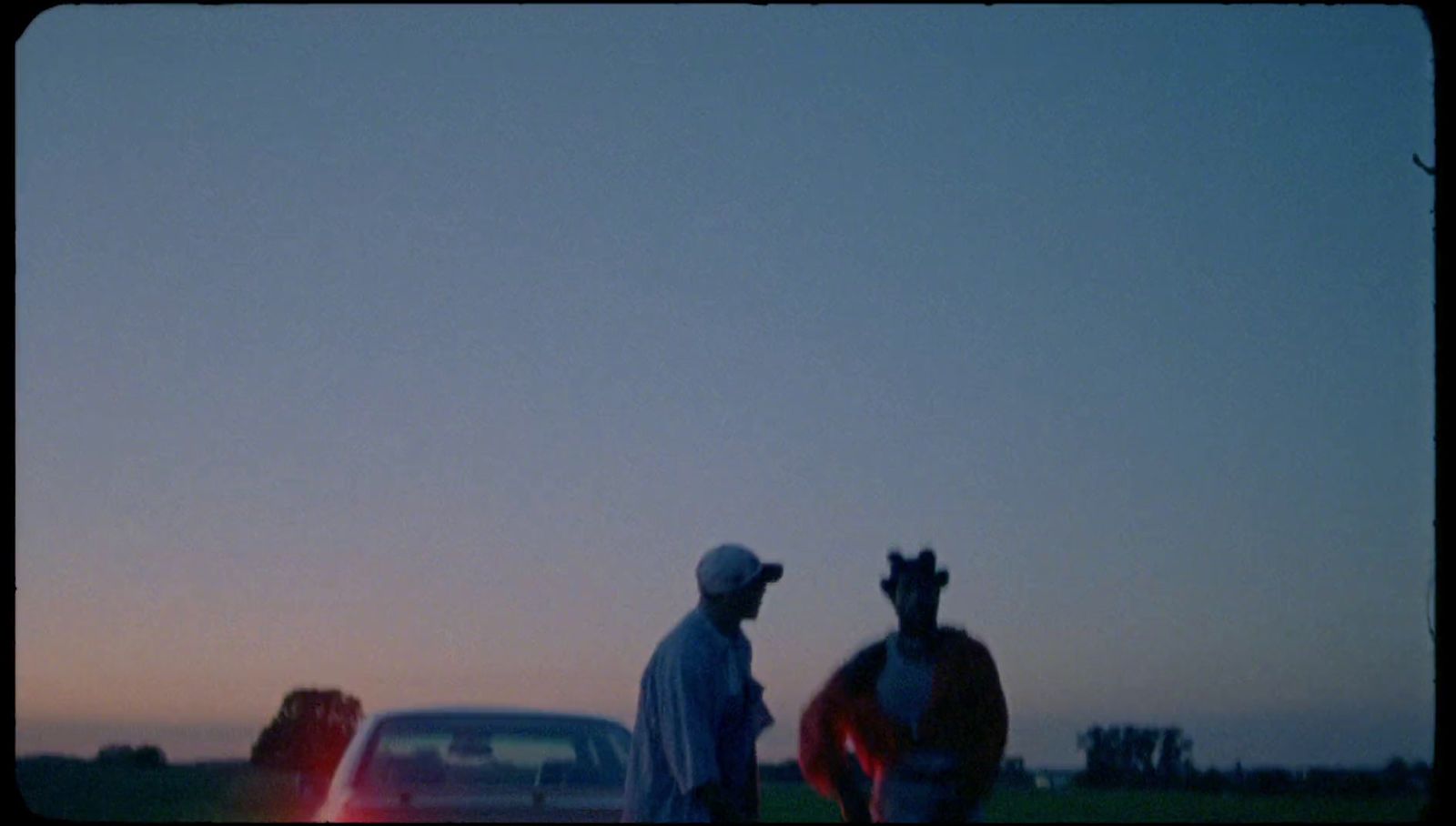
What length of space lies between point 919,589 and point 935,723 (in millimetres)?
419

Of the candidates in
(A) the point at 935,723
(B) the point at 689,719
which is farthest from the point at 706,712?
(A) the point at 935,723

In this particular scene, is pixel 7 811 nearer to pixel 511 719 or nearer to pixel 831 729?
pixel 831 729

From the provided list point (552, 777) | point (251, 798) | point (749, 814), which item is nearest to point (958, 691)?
point (749, 814)

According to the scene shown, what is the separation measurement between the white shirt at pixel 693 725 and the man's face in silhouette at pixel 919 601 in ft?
1.86

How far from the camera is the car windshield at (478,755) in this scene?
281 inches

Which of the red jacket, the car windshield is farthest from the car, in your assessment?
the red jacket

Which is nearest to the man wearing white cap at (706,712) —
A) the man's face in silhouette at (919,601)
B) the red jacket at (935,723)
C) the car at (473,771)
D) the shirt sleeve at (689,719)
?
the shirt sleeve at (689,719)

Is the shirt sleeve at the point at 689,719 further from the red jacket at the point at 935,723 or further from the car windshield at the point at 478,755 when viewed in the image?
the car windshield at the point at 478,755

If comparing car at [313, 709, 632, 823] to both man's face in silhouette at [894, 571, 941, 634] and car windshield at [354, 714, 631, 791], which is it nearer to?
car windshield at [354, 714, 631, 791]

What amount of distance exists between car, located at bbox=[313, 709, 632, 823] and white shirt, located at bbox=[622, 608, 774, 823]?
184 cm

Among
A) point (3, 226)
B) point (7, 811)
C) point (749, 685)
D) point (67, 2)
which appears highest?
point (67, 2)

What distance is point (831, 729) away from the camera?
5453 mm

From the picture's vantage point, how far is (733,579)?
16.8 ft
